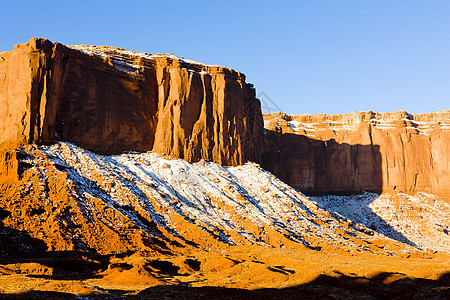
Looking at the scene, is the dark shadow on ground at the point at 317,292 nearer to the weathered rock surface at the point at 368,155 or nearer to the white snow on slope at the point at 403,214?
the white snow on slope at the point at 403,214

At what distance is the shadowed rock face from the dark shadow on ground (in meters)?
29.9

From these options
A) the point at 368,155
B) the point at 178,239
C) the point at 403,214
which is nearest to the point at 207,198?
the point at 178,239

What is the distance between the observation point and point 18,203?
41875 millimetres

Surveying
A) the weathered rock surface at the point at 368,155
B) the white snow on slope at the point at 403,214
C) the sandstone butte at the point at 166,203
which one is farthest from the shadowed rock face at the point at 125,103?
the white snow on slope at the point at 403,214

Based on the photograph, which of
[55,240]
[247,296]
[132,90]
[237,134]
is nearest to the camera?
[247,296]

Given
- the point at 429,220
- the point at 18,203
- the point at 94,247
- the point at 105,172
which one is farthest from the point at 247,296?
the point at 429,220

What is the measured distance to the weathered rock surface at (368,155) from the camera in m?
98.6

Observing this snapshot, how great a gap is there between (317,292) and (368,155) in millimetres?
76483

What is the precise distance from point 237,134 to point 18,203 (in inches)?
1537

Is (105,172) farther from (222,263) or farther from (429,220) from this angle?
(429,220)

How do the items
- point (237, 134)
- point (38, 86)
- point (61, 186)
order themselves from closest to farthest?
point (61, 186)
point (38, 86)
point (237, 134)

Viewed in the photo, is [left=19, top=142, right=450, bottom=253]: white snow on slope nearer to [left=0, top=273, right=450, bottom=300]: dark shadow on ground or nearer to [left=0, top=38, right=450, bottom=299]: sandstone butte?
[left=0, top=38, right=450, bottom=299]: sandstone butte

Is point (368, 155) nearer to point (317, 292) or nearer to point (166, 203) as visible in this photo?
point (166, 203)

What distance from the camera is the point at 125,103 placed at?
6525 centimetres
